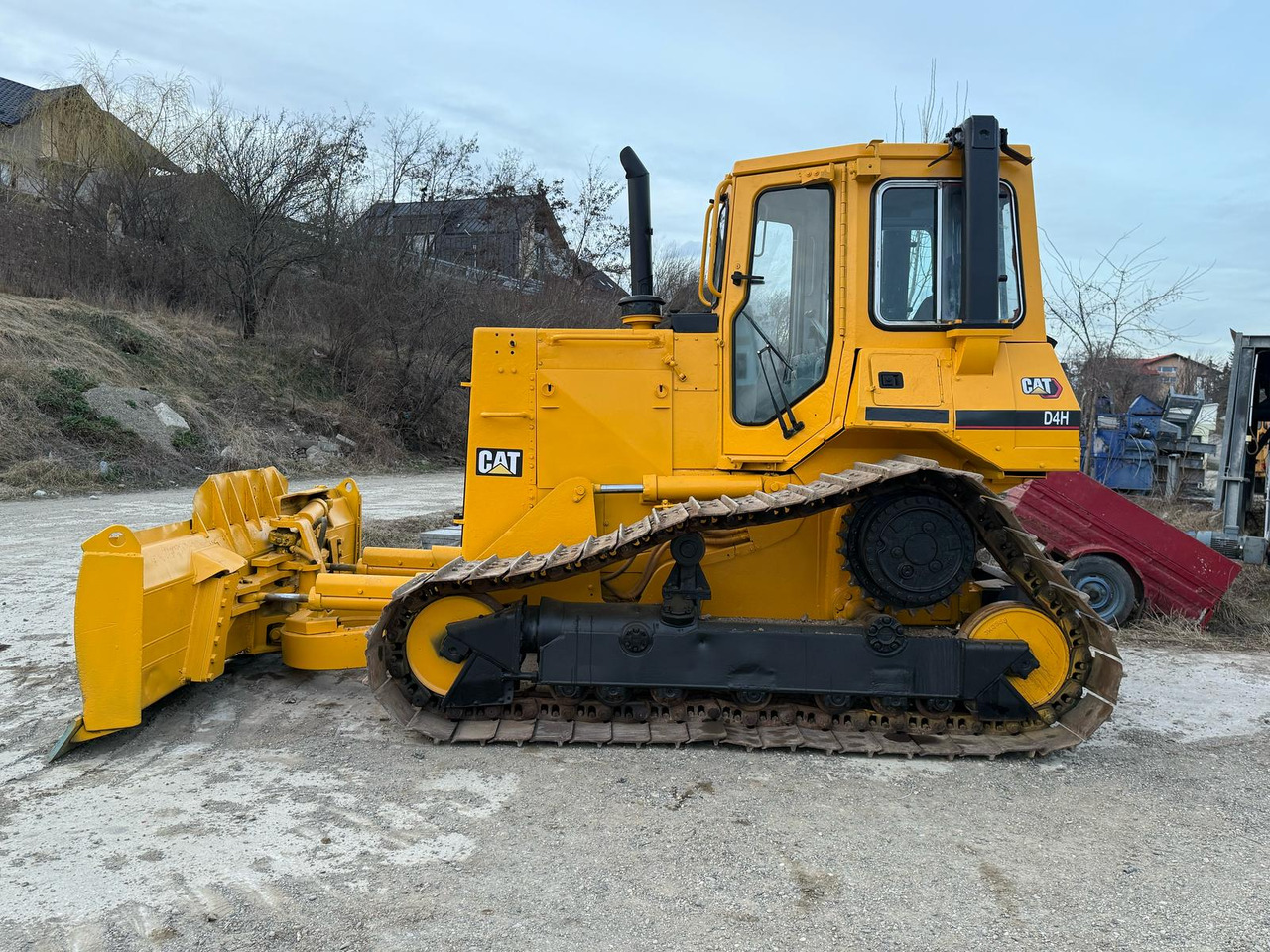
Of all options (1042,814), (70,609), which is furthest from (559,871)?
(70,609)

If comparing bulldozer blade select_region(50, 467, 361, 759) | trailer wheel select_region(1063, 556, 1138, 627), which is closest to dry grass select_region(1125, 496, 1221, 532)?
trailer wheel select_region(1063, 556, 1138, 627)

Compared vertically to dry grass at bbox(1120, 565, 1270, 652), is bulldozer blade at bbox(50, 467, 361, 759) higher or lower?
higher

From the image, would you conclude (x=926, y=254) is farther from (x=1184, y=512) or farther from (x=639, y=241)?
(x=1184, y=512)

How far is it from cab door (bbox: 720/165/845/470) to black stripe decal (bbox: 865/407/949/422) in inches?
13.9

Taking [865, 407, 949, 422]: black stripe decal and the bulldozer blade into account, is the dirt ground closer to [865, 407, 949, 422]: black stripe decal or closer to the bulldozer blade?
the bulldozer blade

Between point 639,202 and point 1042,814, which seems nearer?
point 1042,814

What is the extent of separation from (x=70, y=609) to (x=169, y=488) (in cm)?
828

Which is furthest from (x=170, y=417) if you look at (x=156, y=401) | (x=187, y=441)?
(x=187, y=441)

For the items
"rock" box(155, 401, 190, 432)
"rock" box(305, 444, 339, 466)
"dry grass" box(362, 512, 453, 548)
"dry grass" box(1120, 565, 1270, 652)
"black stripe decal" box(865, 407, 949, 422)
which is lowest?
"dry grass" box(1120, 565, 1270, 652)

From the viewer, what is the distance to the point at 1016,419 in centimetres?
425

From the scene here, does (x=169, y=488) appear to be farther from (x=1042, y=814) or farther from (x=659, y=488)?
(x=1042, y=814)

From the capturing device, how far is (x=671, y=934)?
275 centimetres

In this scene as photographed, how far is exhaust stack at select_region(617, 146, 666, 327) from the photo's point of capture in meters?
4.84

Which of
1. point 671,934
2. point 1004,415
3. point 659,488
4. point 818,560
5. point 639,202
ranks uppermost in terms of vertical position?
point 639,202
